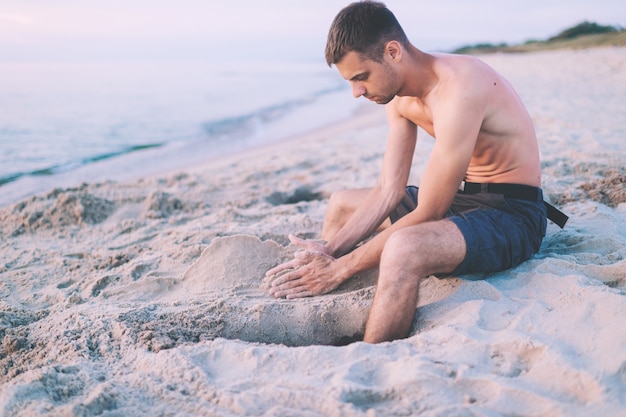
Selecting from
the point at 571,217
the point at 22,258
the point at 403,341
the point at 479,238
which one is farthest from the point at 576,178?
the point at 22,258

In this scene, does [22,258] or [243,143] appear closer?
[22,258]

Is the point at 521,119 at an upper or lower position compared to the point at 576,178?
upper

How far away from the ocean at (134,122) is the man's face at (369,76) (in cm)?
448

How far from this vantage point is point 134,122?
31.9ft

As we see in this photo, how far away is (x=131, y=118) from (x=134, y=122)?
423mm

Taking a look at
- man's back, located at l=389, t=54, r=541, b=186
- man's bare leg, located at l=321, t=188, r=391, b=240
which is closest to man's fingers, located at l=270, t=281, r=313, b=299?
man's bare leg, located at l=321, t=188, r=391, b=240

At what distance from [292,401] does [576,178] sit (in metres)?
3.19

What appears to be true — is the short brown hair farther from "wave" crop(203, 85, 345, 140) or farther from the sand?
"wave" crop(203, 85, 345, 140)

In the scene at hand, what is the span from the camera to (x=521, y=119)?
2.35 meters

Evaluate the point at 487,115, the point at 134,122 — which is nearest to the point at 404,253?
the point at 487,115

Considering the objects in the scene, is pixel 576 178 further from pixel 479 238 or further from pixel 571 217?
pixel 479 238

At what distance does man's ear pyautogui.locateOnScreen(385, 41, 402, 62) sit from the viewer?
2.25 m

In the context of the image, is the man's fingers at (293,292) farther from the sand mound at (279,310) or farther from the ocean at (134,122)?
the ocean at (134,122)

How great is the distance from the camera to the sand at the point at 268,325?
1.58m
